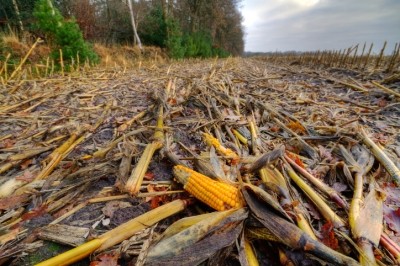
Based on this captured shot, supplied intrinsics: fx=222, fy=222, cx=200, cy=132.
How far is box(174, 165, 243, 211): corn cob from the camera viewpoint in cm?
138

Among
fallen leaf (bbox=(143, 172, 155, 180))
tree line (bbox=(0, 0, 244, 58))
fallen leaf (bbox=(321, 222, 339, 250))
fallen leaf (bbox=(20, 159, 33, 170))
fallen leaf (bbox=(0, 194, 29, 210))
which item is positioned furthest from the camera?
tree line (bbox=(0, 0, 244, 58))

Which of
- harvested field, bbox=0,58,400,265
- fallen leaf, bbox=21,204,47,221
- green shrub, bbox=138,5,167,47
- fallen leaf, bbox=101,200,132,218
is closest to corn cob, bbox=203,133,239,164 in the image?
harvested field, bbox=0,58,400,265

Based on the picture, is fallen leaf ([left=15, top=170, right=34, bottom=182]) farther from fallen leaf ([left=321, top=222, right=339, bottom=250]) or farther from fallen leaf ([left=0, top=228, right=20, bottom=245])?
fallen leaf ([left=321, top=222, right=339, bottom=250])

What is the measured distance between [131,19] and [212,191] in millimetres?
19714

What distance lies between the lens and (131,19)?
1781cm

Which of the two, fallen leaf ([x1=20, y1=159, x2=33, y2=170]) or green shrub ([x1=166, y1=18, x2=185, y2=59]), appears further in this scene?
green shrub ([x1=166, y1=18, x2=185, y2=59])

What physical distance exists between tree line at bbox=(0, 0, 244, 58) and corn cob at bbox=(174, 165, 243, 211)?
10.4 m

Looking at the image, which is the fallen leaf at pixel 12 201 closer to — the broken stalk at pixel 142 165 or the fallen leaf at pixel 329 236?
the broken stalk at pixel 142 165

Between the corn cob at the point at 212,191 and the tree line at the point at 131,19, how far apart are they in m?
10.4

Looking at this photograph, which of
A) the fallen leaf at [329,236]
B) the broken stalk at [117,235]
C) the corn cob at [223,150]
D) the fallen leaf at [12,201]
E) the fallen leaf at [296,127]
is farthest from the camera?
the fallen leaf at [296,127]

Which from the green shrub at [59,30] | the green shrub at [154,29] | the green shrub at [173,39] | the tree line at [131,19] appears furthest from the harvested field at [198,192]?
the green shrub at [154,29]

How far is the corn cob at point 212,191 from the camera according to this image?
138 cm

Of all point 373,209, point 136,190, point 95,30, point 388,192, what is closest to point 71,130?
point 136,190

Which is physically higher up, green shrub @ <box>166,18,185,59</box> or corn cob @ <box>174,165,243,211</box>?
green shrub @ <box>166,18,185,59</box>
